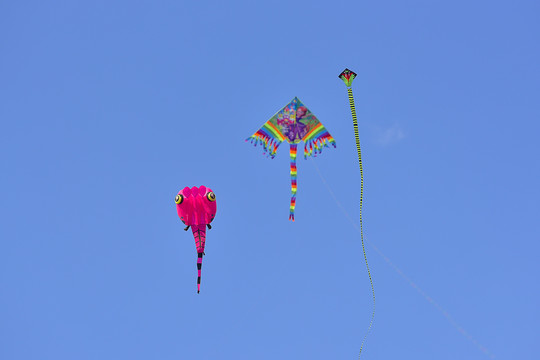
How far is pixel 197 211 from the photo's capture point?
120ft

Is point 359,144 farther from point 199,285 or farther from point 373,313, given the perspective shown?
point 199,285

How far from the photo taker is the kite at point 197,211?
36375 mm

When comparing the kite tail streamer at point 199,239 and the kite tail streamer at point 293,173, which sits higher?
the kite tail streamer at point 293,173

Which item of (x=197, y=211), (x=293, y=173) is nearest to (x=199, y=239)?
(x=197, y=211)

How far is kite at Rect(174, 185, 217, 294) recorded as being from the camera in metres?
36.4

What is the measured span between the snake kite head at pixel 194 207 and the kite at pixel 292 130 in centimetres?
414

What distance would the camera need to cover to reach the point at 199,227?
36.6 metres

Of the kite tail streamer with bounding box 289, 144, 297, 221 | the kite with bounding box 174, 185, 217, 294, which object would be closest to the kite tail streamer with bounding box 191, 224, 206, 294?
the kite with bounding box 174, 185, 217, 294

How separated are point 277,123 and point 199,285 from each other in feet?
32.0

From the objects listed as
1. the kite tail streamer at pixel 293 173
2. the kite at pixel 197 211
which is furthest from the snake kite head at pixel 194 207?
the kite tail streamer at pixel 293 173

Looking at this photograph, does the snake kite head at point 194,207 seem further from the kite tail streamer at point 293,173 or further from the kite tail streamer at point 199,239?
the kite tail streamer at point 293,173

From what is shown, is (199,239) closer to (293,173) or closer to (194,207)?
(194,207)

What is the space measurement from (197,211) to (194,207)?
0.87ft

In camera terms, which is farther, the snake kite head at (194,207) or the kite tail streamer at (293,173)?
the kite tail streamer at (293,173)
